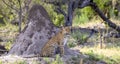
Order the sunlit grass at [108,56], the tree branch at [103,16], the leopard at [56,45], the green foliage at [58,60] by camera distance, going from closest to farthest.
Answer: the green foliage at [58,60]
the leopard at [56,45]
the sunlit grass at [108,56]
the tree branch at [103,16]

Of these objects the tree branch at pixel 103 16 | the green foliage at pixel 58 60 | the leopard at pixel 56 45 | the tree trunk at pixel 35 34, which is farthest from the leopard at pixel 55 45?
the tree branch at pixel 103 16

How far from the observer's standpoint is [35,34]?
9.59 meters

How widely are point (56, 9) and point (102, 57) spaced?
25.9ft

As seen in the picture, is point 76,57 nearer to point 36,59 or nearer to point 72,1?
point 36,59

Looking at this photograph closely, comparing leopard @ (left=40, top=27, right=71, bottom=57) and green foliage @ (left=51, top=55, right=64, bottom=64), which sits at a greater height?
leopard @ (left=40, top=27, right=71, bottom=57)

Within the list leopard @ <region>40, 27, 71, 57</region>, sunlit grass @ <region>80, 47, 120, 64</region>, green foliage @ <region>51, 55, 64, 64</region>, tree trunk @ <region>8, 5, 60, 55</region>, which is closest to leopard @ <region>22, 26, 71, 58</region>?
leopard @ <region>40, 27, 71, 57</region>

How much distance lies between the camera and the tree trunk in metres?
9.34

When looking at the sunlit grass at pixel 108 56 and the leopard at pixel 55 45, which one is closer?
the leopard at pixel 55 45

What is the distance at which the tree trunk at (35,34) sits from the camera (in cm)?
934

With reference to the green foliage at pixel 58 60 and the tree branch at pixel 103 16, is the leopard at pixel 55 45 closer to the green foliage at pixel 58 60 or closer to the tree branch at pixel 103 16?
the green foliage at pixel 58 60

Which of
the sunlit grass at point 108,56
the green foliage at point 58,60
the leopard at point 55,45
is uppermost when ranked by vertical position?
the leopard at point 55,45

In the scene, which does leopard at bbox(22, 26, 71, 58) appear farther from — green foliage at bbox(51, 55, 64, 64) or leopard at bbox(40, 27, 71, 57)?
green foliage at bbox(51, 55, 64, 64)

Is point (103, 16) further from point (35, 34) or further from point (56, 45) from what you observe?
point (56, 45)

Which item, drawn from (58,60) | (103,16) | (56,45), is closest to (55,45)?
(56,45)
